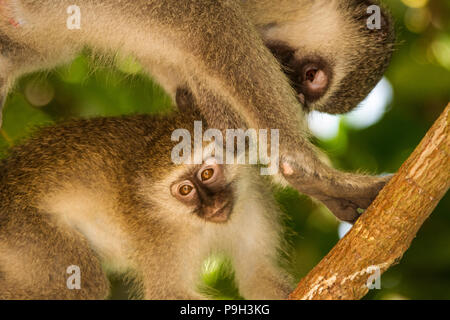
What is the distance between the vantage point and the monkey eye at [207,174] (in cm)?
403

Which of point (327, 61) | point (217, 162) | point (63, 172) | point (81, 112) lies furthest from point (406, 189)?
point (81, 112)

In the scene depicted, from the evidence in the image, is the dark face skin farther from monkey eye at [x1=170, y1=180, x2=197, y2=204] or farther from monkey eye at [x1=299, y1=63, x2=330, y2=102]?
monkey eye at [x1=299, y1=63, x2=330, y2=102]

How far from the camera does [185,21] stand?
356 cm

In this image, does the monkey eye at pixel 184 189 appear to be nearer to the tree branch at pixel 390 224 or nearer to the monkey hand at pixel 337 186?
the monkey hand at pixel 337 186

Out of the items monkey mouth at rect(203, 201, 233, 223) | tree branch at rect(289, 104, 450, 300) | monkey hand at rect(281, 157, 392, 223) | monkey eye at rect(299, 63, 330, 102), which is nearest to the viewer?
tree branch at rect(289, 104, 450, 300)

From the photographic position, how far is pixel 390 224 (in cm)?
295

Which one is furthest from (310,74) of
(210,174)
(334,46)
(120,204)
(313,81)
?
(120,204)

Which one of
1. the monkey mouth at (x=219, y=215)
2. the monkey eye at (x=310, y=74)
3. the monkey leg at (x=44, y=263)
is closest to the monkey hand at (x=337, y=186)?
the monkey mouth at (x=219, y=215)

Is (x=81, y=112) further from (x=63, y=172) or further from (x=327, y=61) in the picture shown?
(x=327, y=61)

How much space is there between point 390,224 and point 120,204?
74.6 inches

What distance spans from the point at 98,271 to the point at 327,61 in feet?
7.04

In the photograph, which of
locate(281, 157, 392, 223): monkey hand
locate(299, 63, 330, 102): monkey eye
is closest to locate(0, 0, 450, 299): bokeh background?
locate(299, 63, 330, 102): monkey eye

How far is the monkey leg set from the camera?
11.7ft

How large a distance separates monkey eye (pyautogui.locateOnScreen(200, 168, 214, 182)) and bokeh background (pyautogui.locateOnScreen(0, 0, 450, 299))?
640 mm
